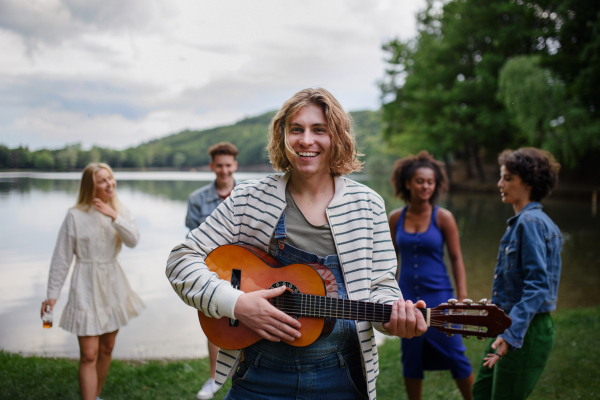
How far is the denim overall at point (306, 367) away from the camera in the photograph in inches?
69.9

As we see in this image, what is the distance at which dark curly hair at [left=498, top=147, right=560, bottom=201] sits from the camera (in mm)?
2977

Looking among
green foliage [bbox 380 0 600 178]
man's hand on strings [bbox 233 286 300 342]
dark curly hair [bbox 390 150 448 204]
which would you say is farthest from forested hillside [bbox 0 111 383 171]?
green foliage [bbox 380 0 600 178]

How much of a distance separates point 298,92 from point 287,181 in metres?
0.46

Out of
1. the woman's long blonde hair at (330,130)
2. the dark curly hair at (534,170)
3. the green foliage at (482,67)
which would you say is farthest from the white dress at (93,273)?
the green foliage at (482,67)

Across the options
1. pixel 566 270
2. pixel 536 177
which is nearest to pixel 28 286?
pixel 536 177

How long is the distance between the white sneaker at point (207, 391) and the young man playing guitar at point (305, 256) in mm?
2521

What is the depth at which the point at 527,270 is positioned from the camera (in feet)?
8.83

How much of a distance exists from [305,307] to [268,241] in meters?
0.36

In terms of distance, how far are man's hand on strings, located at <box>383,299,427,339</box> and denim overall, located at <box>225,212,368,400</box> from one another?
219 millimetres

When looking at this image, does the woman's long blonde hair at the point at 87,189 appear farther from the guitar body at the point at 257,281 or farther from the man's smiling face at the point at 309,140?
the man's smiling face at the point at 309,140

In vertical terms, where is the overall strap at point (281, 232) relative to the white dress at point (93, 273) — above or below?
above

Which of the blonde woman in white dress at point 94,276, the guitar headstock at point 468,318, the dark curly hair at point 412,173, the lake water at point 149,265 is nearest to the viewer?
the guitar headstock at point 468,318

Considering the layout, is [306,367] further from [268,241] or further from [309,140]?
[309,140]

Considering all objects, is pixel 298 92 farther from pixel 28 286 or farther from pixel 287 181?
pixel 28 286
